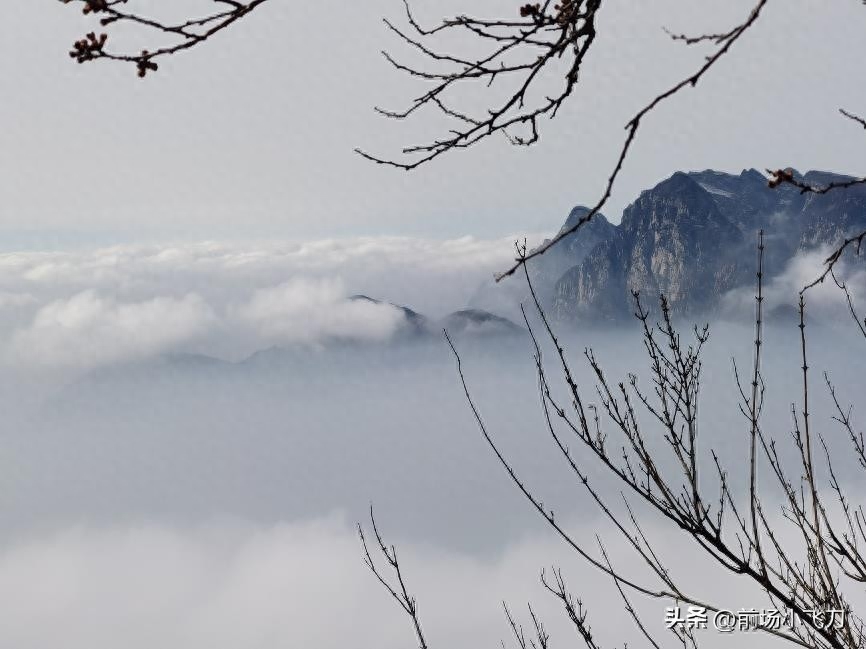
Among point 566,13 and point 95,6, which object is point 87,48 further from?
point 566,13

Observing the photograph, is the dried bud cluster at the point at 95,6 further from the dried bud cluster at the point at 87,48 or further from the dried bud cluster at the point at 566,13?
the dried bud cluster at the point at 566,13

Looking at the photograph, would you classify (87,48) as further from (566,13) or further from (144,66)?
(566,13)

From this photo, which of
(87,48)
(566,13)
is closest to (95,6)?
(87,48)

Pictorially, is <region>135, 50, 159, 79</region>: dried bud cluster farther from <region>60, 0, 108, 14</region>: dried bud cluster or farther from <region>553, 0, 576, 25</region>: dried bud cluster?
<region>553, 0, 576, 25</region>: dried bud cluster

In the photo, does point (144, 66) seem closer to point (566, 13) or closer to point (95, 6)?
point (95, 6)

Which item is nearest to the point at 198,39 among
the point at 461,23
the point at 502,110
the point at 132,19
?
the point at 132,19

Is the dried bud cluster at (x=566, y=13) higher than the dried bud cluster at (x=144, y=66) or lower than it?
higher

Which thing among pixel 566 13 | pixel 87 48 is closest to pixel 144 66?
pixel 87 48

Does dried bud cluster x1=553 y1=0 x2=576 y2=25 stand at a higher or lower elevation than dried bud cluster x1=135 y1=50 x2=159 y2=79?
higher

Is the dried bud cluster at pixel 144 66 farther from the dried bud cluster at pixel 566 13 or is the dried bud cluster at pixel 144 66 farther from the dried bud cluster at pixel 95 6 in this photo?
the dried bud cluster at pixel 566 13

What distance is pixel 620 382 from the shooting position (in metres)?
4.56

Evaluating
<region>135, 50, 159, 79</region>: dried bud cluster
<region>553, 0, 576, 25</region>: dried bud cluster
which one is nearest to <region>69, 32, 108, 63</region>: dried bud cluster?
<region>135, 50, 159, 79</region>: dried bud cluster

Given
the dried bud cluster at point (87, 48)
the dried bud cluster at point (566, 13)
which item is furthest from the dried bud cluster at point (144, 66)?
the dried bud cluster at point (566, 13)

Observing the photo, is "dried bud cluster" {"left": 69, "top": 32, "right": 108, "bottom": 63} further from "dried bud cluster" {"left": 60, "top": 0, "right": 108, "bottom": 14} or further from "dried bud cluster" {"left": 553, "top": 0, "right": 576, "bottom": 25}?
"dried bud cluster" {"left": 553, "top": 0, "right": 576, "bottom": 25}
